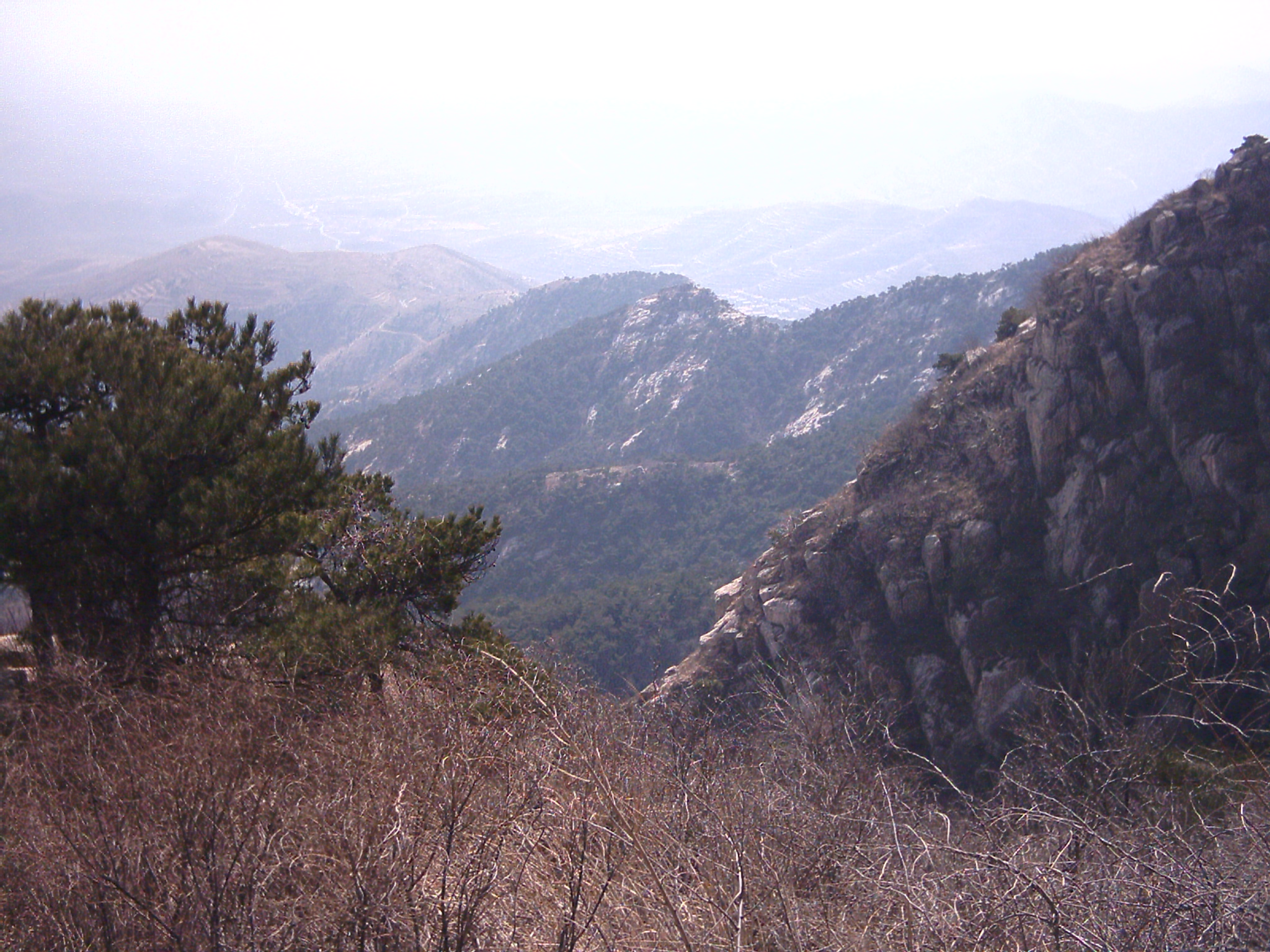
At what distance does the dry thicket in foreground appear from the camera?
12.0ft

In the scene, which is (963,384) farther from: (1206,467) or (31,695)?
(31,695)

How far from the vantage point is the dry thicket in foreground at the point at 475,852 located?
12.0 feet

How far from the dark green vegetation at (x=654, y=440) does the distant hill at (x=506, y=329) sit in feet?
115

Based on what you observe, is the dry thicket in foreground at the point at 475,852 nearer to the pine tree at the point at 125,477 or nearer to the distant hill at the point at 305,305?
the pine tree at the point at 125,477

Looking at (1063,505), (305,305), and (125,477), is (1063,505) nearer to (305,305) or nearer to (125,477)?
(125,477)

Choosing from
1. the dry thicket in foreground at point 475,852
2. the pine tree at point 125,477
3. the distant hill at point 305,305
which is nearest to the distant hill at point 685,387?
the pine tree at point 125,477

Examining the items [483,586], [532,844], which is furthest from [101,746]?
[483,586]

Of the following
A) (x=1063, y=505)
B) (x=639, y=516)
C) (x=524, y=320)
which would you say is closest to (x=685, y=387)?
(x=639, y=516)

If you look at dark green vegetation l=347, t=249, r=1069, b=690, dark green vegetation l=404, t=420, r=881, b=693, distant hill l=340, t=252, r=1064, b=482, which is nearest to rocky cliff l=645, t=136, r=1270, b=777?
dark green vegetation l=347, t=249, r=1069, b=690

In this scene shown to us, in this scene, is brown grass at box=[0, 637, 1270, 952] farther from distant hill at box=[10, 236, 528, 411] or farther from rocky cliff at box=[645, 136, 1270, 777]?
distant hill at box=[10, 236, 528, 411]

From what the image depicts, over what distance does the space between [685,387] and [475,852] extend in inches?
3273

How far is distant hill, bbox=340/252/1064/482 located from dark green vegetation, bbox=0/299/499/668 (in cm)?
5810

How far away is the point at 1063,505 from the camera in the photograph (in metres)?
19.5

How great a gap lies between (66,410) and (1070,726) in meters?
13.2
